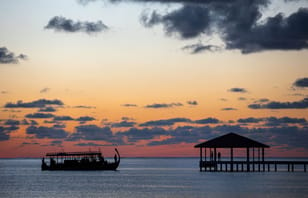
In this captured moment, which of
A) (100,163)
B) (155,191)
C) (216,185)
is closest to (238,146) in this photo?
(216,185)

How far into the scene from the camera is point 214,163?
336 feet

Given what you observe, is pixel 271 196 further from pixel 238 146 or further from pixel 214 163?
pixel 214 163

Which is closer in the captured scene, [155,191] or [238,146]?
[155,191]

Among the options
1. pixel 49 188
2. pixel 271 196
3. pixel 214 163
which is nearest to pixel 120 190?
pixel 49 188

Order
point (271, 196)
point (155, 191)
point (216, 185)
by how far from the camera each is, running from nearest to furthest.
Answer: point (271, 196)
point (155, 191)
point (216, 185)

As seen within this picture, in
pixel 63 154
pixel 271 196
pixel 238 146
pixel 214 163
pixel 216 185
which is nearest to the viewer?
pixel 271 196

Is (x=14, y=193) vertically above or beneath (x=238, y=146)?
beneath

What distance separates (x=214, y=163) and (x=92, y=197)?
37.6m

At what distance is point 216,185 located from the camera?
266 feet

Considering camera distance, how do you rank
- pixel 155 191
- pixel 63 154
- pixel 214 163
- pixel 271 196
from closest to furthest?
pixel 271 196, pixel 155 191, pixel 214 163, pixel 63 154

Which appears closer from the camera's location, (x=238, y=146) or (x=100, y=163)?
(x=238, y=146)

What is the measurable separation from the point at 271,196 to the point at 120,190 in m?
18.1

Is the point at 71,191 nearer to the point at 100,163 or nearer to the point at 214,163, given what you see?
the point at 214,163

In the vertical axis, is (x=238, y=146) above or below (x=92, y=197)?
above
